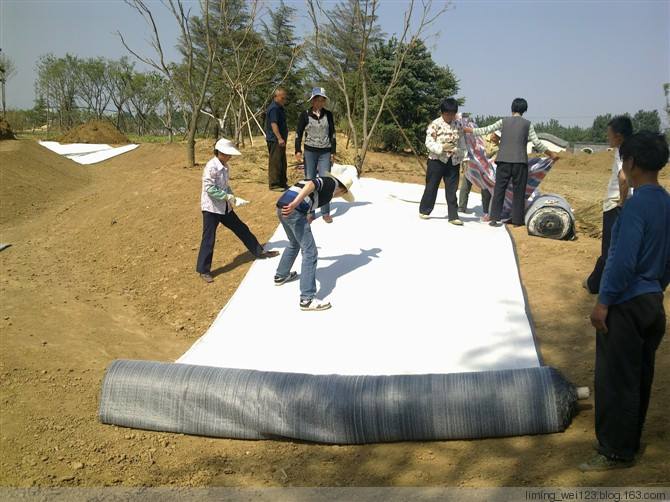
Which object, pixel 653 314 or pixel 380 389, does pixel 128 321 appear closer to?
pixel 380 389

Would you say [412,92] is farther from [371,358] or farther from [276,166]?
[371,358]

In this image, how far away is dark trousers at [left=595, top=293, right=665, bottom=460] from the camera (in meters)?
2.65

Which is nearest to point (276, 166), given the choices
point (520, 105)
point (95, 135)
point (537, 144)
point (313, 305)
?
point (520, 105)

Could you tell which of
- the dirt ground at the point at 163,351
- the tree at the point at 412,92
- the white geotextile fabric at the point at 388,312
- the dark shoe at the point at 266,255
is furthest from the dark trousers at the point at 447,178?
the tree at the point at 412,92

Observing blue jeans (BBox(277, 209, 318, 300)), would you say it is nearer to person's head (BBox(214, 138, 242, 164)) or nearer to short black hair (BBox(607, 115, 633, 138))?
person's head (BBox(214, 138, 242, 164))

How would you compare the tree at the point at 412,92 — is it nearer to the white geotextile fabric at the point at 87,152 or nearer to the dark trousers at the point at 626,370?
the white geotextile fabric at the point at 87,152

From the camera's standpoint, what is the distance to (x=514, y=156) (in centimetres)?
697

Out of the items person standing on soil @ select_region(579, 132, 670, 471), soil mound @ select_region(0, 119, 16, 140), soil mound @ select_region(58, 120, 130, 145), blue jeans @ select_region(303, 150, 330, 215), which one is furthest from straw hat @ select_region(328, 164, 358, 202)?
soil mound @ select_region(58, 120, 130, 145)

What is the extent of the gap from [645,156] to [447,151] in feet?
14.9

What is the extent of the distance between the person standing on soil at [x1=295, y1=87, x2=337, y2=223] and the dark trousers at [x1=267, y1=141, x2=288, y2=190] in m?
1.08

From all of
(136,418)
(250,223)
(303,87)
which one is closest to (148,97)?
(303,87)

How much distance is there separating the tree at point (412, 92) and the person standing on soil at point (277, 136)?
461 inches

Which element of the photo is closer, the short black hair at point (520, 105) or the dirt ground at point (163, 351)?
the dirt ground at point (163, 351)

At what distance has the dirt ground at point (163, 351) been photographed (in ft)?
9.98
